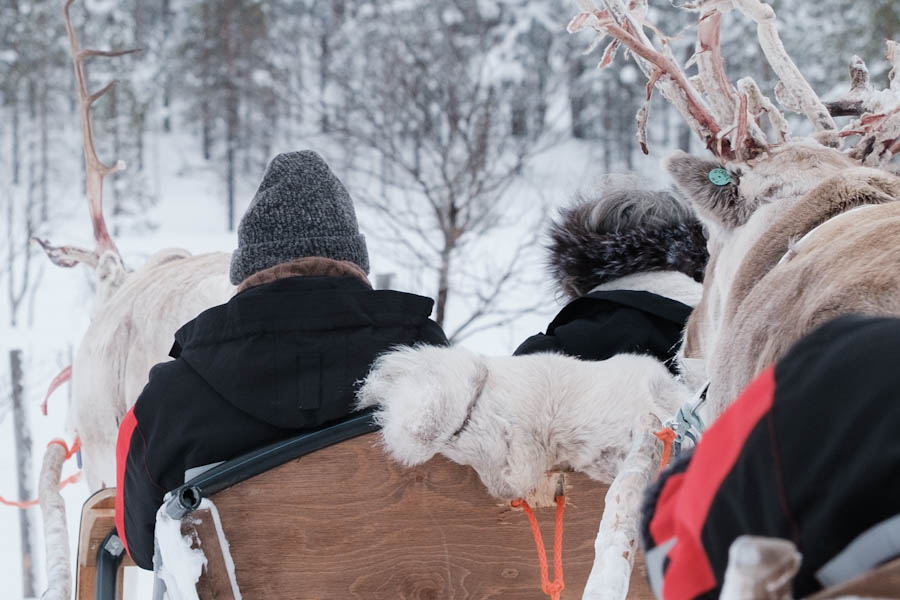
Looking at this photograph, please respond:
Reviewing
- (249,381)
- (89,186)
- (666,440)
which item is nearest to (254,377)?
(249,381)

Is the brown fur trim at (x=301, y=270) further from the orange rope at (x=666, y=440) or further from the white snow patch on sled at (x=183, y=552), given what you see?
the orange rope at (x=666, y=440)

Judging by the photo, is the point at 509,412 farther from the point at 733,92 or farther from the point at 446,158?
the point at 446,158

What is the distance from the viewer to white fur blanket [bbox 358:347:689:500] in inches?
65.1

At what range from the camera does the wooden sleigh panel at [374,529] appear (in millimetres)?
1771

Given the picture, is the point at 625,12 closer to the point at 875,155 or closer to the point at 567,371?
the point at 875,155

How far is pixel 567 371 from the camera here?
176 centimetres

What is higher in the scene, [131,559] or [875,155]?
[875,155]

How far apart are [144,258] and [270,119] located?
17092mm

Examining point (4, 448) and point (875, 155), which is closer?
point (875, 155)

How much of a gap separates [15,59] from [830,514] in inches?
1246

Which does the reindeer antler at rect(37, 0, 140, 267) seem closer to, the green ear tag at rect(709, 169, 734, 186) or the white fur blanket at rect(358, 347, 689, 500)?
the white fur blanket at rect(358, 347, 689, 500)

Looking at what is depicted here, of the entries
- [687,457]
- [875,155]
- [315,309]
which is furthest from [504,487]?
[875,155]

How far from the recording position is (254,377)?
6.02 feet

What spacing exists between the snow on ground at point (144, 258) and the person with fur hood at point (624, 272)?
0.22m
